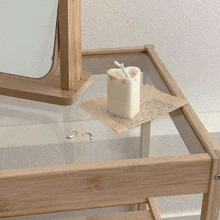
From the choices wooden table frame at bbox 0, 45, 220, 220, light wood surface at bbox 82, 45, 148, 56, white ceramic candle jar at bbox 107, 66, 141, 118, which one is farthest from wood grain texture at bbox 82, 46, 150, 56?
wooden table frame at bbox 0, 45, 220, 220

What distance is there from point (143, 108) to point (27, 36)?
0.90 ft

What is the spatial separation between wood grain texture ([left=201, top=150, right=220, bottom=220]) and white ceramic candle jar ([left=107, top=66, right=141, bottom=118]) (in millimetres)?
169

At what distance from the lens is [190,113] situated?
81 centimetres

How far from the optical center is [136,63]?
100cm

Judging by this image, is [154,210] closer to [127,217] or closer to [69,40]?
[127,217]

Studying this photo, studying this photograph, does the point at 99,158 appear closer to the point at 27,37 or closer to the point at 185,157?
the point at 185,157

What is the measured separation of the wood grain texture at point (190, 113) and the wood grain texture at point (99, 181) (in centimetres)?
3

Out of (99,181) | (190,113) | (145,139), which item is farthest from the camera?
(145,139)

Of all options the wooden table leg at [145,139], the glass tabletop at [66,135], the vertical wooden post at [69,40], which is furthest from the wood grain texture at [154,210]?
the vertical wooden post at [69,40]

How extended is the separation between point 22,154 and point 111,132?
0.18 metres

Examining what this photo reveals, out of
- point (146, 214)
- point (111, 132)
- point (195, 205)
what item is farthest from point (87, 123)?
point (195, 205)

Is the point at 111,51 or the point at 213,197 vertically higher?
the point at 111,51

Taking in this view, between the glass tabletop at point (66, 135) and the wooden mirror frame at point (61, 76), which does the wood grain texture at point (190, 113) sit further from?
the wooden mirror frame at point (61, 76)

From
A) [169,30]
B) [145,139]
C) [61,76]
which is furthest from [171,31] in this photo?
[61,76]
